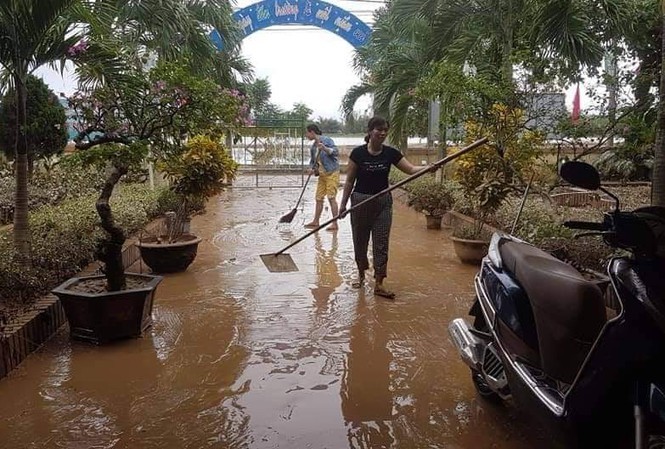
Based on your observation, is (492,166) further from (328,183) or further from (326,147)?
(328,183)

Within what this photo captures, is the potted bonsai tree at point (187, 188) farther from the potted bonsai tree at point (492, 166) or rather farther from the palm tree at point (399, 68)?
the palm tree at point (399, 68)

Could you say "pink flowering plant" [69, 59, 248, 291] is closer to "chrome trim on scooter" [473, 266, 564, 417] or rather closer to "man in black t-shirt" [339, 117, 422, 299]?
"man in black t-shirt" [339, 117, 422, 299]

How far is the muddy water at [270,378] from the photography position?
105 inches

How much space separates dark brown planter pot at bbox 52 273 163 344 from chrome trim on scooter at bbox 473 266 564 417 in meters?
2.24

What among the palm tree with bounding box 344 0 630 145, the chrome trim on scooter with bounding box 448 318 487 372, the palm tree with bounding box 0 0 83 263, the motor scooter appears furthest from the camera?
the palm tree with bounding box 344 0 630 145

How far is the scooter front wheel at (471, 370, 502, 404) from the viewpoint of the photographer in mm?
2928

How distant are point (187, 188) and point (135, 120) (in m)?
1.53

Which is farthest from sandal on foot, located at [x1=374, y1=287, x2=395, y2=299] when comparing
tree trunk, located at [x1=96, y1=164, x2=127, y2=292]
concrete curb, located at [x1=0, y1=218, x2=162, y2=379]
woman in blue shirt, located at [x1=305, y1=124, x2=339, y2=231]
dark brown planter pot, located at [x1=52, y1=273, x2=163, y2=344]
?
woman in blue shirt, located at [x1=305, y1=124, x2=339, y2=231]

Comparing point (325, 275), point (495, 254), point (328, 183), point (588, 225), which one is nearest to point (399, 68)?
point (328, 183)

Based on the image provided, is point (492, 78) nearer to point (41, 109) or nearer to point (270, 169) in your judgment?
point (41, 109)

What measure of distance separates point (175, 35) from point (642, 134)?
7232 millimetres

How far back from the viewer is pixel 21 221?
14.0 ft

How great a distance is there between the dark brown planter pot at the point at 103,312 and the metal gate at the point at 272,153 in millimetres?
11846

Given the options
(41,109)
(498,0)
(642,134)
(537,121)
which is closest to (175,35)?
(41,109)
